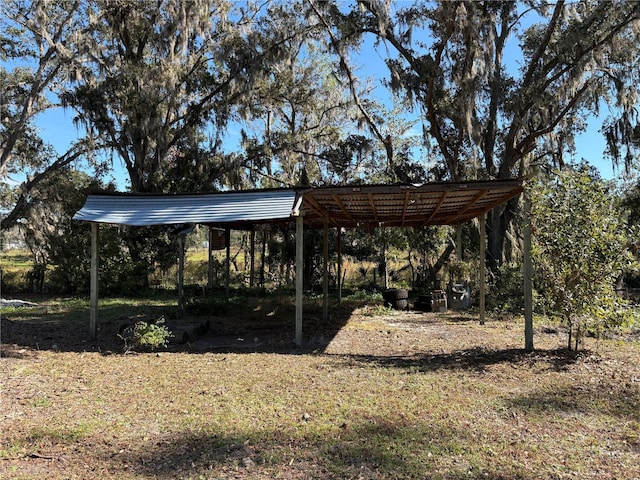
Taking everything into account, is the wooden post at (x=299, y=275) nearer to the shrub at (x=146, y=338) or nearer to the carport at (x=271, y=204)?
the carport at (x=271, y=204)

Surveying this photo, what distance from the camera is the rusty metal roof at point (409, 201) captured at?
6.49 metres

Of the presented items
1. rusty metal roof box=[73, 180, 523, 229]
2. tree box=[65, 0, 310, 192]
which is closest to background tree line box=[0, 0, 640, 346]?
tree box=[65, 0, 310, 192]

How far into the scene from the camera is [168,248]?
1734 centimetres

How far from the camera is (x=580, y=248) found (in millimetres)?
5570

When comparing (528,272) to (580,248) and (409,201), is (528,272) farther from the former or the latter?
(409,201)

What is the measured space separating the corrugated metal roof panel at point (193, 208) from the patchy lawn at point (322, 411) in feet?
6.44

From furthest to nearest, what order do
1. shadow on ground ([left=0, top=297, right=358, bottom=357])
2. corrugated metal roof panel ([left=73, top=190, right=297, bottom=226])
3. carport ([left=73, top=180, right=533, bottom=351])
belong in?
shadow on ground ([left=0, top=297, right=358, bottom=357]) → corrugated metal roof panel ([left=73, top=190, right=297, bottom=226]) → carport ([left=73, top=180, right=533, bottom=351])

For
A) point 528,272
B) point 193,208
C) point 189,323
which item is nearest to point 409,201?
point 528,272

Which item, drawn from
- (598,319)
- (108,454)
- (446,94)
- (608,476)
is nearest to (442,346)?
(598,319)

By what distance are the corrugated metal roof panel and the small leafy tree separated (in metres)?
3.45

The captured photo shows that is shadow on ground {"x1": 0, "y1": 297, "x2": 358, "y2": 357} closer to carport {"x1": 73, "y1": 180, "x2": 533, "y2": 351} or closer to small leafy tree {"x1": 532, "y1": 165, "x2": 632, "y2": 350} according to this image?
carport {"x1": 73, "y1": 180, "x2": 533, "y2": 351}

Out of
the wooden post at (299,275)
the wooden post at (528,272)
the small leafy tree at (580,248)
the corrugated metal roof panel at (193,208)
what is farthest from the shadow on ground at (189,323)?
the small leafy tree at (580,248)

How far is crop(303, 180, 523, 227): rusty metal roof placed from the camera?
649 cm

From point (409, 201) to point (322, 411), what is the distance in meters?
4.90
